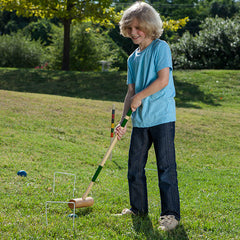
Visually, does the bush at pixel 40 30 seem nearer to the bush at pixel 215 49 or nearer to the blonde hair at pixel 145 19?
the bush at pixel 215 49

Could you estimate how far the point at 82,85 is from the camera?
16.1 metres

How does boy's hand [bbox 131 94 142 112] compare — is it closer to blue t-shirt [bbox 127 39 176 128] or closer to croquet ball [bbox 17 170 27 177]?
blue t-shirt [bbox 127 39 176 128]

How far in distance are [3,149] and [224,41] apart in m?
18.7

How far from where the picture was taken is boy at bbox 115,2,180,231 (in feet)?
11.1

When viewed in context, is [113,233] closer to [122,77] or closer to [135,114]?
[135,114]

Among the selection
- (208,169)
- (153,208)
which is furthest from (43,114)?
(153,208)

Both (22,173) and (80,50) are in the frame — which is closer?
(22,173)

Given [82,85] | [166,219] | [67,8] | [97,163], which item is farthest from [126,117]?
[67,8]

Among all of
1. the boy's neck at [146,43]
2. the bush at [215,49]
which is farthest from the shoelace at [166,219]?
the bush at [215,49]

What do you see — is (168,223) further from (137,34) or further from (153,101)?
(137,34)

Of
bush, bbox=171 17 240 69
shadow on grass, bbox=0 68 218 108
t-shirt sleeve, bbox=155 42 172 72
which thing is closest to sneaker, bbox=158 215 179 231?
t-shirt sleeve, bbox=155 42 172 72

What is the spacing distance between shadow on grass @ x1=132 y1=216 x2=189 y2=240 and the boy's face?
1.71 metres

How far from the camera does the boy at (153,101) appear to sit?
3.38m

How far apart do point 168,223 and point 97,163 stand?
350cm
